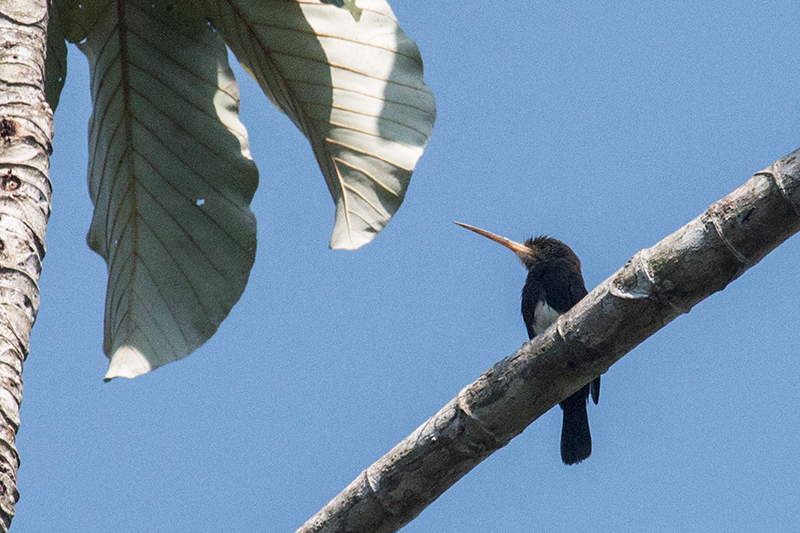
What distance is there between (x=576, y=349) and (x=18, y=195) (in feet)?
4.28

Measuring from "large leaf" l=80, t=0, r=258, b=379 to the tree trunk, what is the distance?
2.14 feet

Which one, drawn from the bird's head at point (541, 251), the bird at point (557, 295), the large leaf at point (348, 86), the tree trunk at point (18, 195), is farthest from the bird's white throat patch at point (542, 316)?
the tree trunk at point (18, 195)

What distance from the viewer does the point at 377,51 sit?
275 centimetres

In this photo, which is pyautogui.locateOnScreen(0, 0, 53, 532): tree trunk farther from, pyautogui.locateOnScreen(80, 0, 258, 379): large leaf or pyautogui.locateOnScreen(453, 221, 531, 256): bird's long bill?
pyautogui.locateOnScreen(453, 221, 531, 256): bird's long bill

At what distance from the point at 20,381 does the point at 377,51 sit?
5.13ft

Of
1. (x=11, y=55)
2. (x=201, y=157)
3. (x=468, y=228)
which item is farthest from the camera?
(x=468, y=228)

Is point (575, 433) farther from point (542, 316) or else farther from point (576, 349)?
point (576, 349)

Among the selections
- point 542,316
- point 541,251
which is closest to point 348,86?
point 542,316

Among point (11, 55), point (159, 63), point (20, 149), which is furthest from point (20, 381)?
point (159, 63)

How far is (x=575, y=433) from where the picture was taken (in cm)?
482

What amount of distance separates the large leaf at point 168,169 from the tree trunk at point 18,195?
25.7 inches

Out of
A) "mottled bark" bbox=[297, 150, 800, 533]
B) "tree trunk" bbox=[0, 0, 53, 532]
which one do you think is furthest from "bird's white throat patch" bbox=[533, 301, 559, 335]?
"tree trunk" bbox=[0, 0, 53, 532]

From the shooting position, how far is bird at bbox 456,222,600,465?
4797 mm

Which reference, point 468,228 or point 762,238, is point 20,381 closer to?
point 762,238
